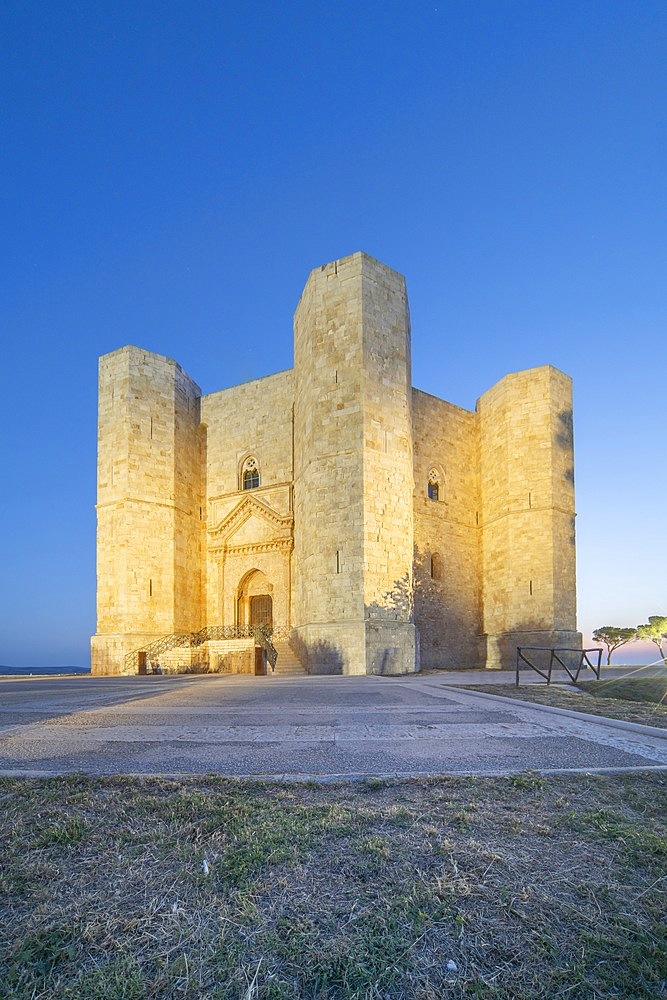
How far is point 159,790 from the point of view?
11.0ft

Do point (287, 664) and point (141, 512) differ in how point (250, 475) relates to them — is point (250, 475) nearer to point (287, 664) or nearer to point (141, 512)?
point (141, 512)

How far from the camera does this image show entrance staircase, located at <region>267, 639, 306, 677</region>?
1897 cm

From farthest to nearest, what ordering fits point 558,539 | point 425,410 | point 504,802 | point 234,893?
point 425,410, point 558,539, point 504,802, point 234,893

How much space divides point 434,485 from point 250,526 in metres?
→ 8.28

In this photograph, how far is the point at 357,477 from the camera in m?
18.4

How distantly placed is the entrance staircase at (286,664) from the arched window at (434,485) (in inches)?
360

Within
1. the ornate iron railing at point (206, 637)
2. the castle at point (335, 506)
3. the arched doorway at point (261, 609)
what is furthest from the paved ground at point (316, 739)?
the arched doorway at point (261, 609)

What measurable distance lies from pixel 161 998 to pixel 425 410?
79.6ft

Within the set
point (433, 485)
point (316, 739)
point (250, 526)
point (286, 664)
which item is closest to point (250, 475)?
point (250, 526)

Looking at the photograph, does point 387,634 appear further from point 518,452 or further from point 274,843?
point 274,843

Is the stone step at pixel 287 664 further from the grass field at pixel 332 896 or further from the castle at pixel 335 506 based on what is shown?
the grass field at pixel 332 896

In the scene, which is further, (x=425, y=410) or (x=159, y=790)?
(x=425, y=410)

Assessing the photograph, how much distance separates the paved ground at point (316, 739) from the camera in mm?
4051

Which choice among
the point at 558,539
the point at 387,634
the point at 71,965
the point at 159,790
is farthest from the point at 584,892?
the point at 558,539
